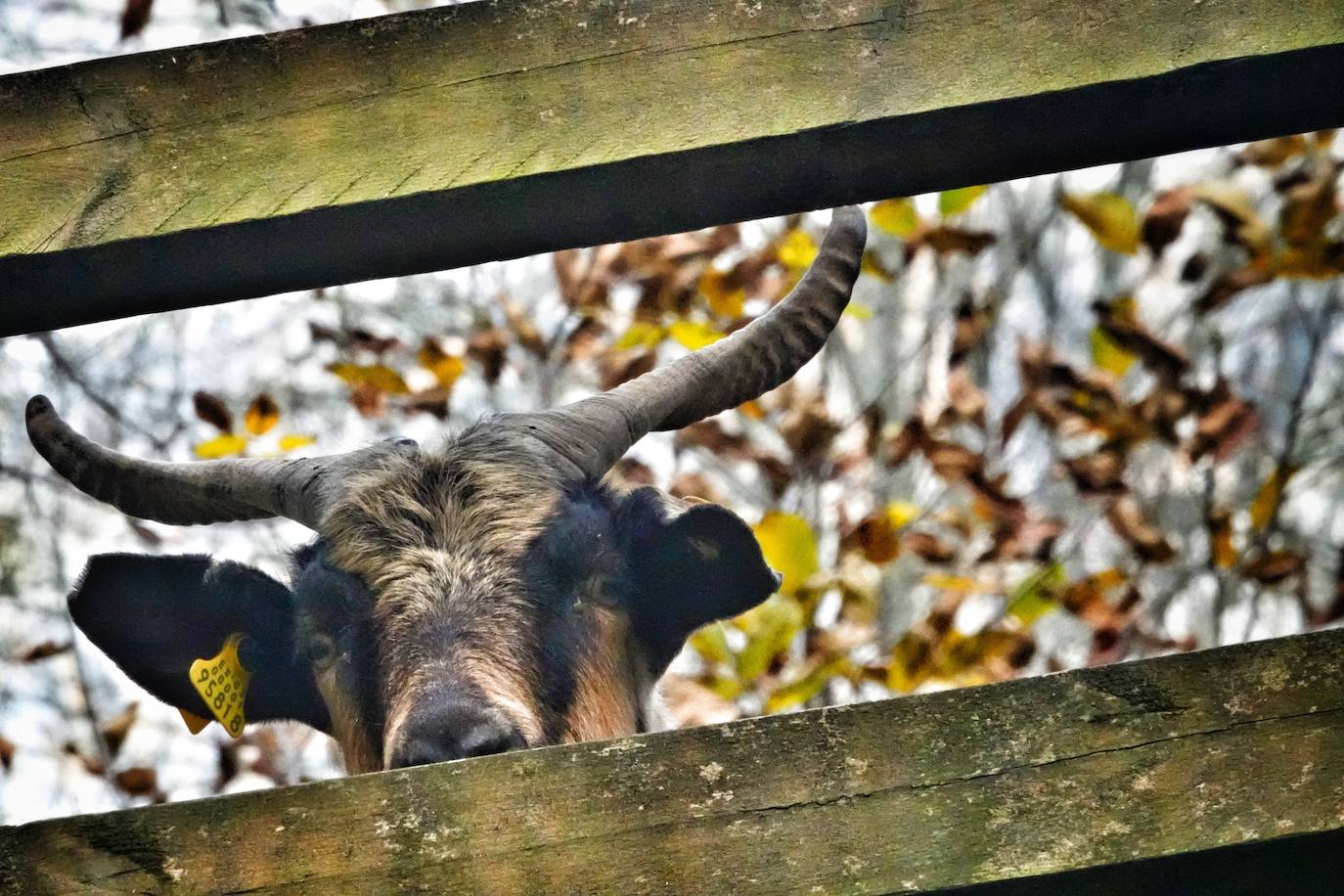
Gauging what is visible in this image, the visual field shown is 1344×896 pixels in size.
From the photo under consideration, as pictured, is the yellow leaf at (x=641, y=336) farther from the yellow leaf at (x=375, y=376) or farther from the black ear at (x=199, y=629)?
the black ear at (x=199, y=629)

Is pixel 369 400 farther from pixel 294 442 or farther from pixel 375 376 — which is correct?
pixel 294 442

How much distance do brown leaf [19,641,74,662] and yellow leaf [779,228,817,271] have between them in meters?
5.30

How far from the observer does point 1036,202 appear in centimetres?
1159

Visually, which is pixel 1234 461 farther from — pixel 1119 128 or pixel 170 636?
pixel 1119 128

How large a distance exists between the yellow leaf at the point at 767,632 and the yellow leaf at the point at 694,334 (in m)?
1.53

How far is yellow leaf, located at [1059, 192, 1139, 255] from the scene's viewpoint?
8.52 metres

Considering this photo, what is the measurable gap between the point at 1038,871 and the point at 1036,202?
402 inches

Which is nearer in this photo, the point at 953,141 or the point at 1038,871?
Answer: the point at 1038,871

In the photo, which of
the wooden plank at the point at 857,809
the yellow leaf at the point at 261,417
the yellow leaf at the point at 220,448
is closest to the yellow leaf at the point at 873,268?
the yellow leaf at the point at 261,417

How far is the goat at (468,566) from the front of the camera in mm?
4375

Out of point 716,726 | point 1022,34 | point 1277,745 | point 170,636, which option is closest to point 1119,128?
point 1022,34

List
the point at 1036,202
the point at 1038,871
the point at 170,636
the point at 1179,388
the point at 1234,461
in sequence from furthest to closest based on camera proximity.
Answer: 1. the point at 1036,202
2. the point at 1234,461
3. the point at 1179,388
4. the point at 170,636
5. the point at 1038,871

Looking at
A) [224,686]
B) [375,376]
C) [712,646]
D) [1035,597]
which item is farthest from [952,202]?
[224,686]

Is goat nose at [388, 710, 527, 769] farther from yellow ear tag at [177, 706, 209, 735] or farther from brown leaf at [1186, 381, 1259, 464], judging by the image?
brown leaf at [1186, 381, 1259, 464]
